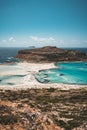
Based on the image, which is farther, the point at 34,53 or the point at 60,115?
the point at 34,53

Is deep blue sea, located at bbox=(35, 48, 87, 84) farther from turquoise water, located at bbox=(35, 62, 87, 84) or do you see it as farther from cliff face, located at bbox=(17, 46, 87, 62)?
cliff face, located at bbox=(17, 46, 87, 62)

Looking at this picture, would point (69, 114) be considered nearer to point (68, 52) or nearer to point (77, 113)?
point (77, 113)

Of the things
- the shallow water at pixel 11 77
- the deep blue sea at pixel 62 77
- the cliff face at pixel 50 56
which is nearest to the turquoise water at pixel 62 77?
the deep blue sea at pixel 62 77

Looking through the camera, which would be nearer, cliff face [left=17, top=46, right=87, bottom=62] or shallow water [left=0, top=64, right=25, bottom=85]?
shallow water [left=0, top=64, right=25, bottom=85]

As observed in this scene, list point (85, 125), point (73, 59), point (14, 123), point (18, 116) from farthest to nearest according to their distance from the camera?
point (73, 59), point (85, 125), point (18, 116), point (14, 123)

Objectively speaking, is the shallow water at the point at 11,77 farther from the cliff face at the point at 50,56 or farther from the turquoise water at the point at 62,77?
the cliff face at the point at 50,56

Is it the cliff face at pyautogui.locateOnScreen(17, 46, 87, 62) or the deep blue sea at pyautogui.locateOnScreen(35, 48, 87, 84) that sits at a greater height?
the cliff face at pyautogui.locateOnScreen(17, 46, 87, 62)

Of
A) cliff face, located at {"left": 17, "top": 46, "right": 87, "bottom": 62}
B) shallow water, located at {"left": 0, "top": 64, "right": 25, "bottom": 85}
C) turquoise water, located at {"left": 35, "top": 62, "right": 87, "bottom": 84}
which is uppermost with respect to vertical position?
cliff face, located at {"left": 17, "top": 46, "right": 87, "bottom": 62}

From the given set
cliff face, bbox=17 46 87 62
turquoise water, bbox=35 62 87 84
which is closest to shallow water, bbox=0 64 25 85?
turquoise water, bbox=35 62 87 84

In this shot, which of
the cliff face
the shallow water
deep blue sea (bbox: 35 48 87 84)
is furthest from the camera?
the cliff face

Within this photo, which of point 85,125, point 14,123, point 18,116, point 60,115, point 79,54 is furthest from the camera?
point 79,54

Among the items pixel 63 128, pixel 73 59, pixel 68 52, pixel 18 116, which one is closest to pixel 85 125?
pixel 63 128
